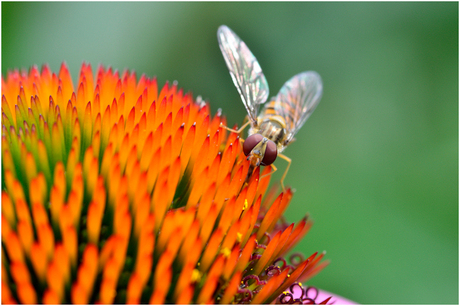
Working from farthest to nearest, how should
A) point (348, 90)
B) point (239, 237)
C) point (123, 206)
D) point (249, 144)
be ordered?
point (348, 90) → point (249, 144) → point (239, 237) → point (123, 206)

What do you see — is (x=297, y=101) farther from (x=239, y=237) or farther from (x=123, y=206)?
(x=123, y=206)

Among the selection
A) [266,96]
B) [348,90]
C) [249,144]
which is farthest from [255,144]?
[348,90]

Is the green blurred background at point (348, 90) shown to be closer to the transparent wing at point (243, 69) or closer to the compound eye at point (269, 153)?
the transparent wing at point (243, 69)

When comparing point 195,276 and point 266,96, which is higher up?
point 266,96

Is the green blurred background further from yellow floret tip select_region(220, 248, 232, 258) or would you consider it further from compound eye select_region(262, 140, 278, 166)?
yellow floret tip select_region(220, 248, 232, 258)

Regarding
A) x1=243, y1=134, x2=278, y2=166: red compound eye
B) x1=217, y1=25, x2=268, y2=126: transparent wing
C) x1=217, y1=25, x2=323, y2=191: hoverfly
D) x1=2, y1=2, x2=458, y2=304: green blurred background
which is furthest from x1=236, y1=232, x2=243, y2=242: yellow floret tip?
x1=2, y1=2, x2=458, y2=304: green blurred background

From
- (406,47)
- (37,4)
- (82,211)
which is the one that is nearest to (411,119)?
(406,47)
